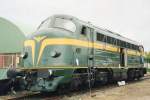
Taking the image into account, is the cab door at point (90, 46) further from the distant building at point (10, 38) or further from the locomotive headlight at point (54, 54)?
the distant building at point (10, 38)

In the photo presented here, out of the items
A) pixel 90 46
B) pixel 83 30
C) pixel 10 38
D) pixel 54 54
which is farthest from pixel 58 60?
pixel 10 38

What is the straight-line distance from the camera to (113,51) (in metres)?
21.1

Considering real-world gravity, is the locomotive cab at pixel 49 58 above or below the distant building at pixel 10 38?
below

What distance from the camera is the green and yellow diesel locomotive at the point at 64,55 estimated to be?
14.5 m

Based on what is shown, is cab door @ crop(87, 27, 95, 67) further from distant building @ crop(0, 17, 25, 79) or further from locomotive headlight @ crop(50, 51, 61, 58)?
distant building @ crop(0, 17, 25, 79)

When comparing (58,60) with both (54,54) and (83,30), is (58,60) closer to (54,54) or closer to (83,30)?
(54,54)

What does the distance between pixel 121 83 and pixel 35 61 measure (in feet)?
30.4

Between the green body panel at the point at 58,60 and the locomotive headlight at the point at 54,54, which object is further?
the locomotive headlight at the point at 54,54

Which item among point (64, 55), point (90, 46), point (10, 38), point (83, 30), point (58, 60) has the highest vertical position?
point (10, 38)

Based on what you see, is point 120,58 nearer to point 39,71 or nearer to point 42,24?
point 42,24

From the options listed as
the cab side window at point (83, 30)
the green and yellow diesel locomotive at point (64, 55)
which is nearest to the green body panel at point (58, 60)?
the green and yellow diesel locomotive at point (64, 55)

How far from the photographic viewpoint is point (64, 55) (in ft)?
49.0

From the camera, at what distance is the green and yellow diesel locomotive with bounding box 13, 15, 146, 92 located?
571 inches

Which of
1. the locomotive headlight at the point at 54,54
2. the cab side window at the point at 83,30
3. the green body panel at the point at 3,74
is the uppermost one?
the cab side window at the point at 83,30
